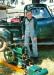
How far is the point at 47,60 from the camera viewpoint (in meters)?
9.01

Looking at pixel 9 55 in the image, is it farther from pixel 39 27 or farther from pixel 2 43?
pixel 39 27

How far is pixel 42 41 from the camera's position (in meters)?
9.95

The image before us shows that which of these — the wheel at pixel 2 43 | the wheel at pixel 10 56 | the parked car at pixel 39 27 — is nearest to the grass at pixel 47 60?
the parked car at pixel 39 27

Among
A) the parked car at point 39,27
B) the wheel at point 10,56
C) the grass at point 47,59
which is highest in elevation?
the parked car at point 39,27

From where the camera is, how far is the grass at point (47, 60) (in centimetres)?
828

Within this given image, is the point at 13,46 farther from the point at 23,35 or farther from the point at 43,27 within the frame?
the point at 43,27

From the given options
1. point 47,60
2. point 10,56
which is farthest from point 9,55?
point 47,60

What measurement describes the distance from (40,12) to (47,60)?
A: 1614mm

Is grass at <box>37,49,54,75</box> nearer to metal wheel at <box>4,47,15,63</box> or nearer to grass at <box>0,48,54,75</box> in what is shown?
grass at <box>0,48,54,75</box>

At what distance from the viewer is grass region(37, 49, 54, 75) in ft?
27.2

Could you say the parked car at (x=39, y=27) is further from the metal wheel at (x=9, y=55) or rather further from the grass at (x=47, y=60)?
the metal wheel at (x=9, y=55)

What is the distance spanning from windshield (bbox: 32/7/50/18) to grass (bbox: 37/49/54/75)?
Answer: 45.1 inches

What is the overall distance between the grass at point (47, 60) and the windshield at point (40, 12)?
114cm

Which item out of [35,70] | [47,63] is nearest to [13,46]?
[47,63]
